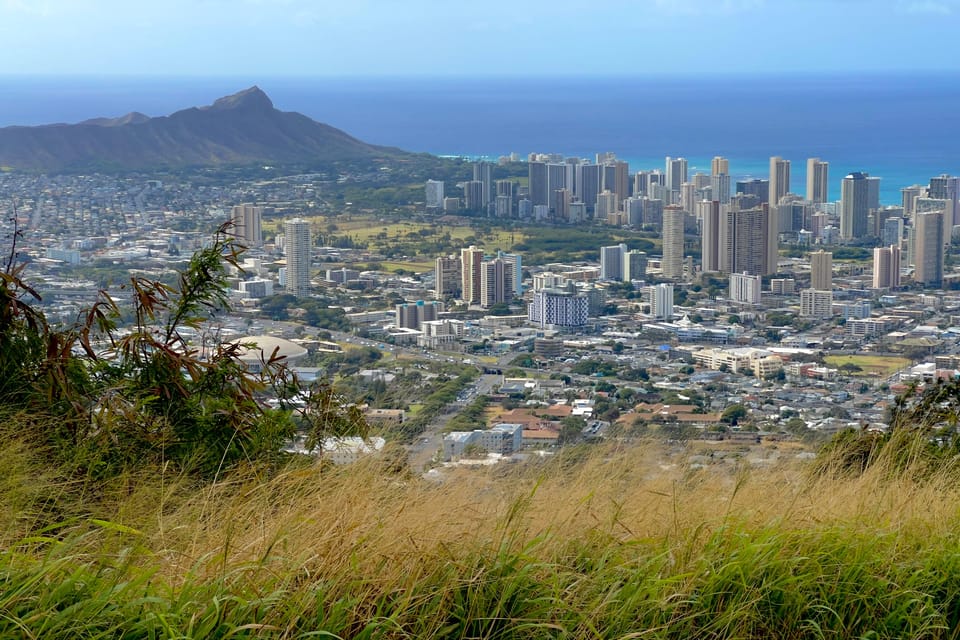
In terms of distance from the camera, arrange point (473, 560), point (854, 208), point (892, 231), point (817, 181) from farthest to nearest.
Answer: point (817, 181)
point (854, 208)
point (892, 231)
point (473, 560)

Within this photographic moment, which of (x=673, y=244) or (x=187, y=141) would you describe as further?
(x=187, y=141)

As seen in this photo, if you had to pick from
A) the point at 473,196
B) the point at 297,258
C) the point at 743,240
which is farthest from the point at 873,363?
the point at 473,196

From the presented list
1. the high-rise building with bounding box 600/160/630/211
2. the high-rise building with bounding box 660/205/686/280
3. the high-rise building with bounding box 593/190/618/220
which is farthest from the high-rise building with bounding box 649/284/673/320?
the high-rise building with bounding box 600/160/630/211

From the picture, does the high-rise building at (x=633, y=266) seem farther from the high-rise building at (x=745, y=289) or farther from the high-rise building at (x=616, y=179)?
the high-rise building at (x=616, y=179)

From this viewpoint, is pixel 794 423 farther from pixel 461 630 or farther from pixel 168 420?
pixel 461 630

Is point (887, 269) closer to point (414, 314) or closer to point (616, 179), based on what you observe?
point (414, 314)

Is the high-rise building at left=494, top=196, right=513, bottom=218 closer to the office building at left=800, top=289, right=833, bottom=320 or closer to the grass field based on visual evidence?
the office building at left=800, top=289, right=833, bottom=320

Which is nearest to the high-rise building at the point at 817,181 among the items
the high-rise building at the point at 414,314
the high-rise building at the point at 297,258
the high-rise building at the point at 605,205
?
the high-rise building at the point at 605,205
